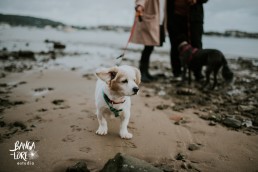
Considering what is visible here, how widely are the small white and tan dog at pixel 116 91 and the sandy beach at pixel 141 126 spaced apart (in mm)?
272

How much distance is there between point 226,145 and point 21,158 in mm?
2479

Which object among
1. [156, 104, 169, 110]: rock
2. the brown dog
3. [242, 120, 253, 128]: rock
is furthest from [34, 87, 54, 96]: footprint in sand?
[242, 120, 253, 128]: rock

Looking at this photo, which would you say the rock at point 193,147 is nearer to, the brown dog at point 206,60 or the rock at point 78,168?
the rock at point 78,168

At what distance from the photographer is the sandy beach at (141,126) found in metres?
2.66

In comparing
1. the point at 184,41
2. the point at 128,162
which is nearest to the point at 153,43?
the point at 184,41

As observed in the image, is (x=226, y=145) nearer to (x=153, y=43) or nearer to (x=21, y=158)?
(x=21, y=158)

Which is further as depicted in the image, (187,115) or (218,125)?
(187,115)

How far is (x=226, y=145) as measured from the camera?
3129 millimetres

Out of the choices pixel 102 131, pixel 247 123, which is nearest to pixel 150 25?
pixel 247 123

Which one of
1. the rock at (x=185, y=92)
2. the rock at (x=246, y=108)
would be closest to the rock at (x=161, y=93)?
the rock at (x=185, y=92)

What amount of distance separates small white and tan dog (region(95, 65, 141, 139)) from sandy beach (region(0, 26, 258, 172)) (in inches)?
10.7

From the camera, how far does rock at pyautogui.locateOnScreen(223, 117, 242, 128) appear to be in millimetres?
3715

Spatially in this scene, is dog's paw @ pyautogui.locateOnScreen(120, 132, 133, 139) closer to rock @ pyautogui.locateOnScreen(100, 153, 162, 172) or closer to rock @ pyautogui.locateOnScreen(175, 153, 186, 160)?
rock @ pyautogui.locateOnScreen(175, 153, 186, 160)

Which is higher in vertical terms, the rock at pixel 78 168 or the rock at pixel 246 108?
the rock at pixel 78 168
